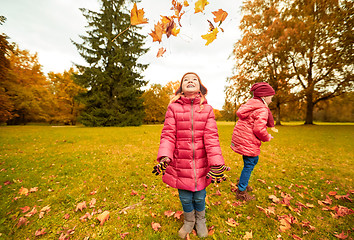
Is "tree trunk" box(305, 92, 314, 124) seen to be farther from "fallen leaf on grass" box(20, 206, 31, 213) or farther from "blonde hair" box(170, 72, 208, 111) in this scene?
"fallen leaf on grass" box(20, 206, 31, 213)

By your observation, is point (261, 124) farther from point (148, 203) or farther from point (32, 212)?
point (32, 212)

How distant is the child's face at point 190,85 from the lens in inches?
84.7

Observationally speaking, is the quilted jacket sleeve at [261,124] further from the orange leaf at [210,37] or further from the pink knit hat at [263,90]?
the orange leaf at [210,37]

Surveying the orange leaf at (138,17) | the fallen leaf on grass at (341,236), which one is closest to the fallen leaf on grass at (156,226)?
the fallen leaf on grass at (341,236)

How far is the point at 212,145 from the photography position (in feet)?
6.75

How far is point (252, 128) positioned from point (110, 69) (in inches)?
959

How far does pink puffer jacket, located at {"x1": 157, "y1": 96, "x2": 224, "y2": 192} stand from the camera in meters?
2.07

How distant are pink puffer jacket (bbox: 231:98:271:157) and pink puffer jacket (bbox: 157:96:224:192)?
1.17 m

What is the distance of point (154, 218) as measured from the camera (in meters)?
2.68

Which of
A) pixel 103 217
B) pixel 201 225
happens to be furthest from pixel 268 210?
pixel 103 217

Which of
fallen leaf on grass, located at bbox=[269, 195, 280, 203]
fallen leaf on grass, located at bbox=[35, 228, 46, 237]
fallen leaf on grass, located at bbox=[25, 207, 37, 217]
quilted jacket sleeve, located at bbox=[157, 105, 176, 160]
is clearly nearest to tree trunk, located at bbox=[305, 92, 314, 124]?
fallen leaf on grass, located at bbox=[269, 195, 280, 203]

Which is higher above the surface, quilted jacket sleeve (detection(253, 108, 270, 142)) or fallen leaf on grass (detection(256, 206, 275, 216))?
quilted jacket sleeve (detection(253, 108, 270, 142))

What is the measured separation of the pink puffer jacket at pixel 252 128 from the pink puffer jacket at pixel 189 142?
3.83 feet

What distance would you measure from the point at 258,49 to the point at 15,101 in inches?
1374
